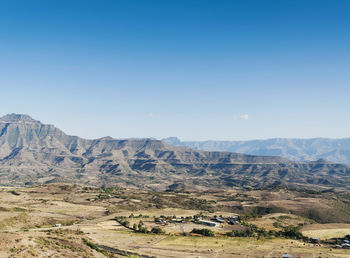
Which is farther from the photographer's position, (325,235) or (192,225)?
(192,225)

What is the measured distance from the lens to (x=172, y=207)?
200 meters

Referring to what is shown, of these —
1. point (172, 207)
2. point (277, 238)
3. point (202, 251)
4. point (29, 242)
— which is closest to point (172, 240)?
point (202, 251)

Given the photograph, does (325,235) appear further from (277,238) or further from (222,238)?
(222,238)

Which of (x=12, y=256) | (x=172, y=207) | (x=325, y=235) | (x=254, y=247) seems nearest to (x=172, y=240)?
(x=254, y=247)

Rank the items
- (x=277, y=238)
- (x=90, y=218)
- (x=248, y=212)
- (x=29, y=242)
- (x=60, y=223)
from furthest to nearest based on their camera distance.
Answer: (x=248, y=212), (x=90, y=218), (x=60, y=223), (x=277, y=238), (x=29, y=242)

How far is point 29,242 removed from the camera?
203ft

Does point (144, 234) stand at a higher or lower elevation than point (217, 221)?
higher

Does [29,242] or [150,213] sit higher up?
[29,242]

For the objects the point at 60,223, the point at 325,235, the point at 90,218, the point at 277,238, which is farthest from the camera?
the point at 90,218

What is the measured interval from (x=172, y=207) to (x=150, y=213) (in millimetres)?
32129

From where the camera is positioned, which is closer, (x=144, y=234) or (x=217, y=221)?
(x=144, y=234)

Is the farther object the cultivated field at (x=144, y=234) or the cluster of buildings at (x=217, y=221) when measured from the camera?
the cluster of buildings at (x=217, y=221)

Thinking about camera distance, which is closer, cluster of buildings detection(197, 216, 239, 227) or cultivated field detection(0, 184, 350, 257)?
cultivated field detection(0, 184, 350, 257)

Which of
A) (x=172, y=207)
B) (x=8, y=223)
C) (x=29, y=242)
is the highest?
(x=29, y=242)
